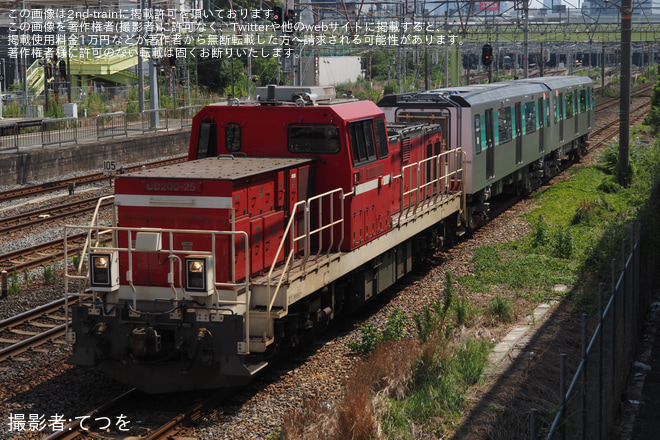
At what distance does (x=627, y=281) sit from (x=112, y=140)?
26.8m

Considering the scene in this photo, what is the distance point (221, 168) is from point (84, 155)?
850 inches

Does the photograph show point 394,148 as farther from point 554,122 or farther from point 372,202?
point 554,122

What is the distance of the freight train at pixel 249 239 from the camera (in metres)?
9.29

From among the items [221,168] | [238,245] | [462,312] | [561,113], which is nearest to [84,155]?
[561,113]

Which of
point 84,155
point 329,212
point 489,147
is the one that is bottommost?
point 329,212

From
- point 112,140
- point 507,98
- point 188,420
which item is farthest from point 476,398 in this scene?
point 112,140

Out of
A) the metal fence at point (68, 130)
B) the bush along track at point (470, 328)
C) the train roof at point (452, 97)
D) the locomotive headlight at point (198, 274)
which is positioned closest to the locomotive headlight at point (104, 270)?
the locomotive headlight at point (198, 274)

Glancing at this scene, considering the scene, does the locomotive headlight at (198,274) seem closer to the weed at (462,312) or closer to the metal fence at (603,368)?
the metal fence at (603,368)

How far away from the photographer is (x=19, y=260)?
54.9 ft

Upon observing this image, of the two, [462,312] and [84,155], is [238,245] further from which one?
[84,155]

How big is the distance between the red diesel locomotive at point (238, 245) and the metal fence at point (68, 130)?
62.7ft

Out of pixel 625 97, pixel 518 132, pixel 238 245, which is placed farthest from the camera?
pixel 625 97

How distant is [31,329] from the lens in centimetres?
1253

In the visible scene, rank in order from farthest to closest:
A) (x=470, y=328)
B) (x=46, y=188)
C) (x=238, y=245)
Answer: (x=46, y=188)
(x=470, y=328)
(x=238, y=245)
